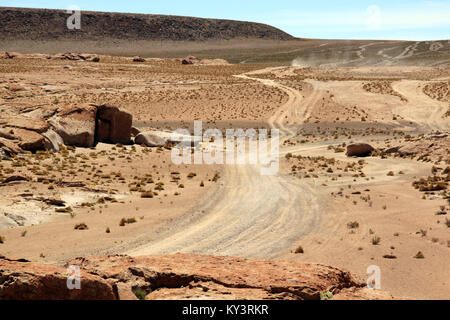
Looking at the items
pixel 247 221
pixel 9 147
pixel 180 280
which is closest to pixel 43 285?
pixel 180 280

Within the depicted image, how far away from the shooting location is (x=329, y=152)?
37.9 m

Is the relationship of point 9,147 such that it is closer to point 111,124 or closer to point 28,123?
point 28,123

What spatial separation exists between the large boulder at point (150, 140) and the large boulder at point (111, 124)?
36.0 inches

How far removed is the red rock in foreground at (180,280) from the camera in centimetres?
769

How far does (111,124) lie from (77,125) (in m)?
2.66

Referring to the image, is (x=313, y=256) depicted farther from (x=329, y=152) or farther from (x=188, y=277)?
(x=329, y=152)

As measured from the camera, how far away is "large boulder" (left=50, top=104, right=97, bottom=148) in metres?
34.3

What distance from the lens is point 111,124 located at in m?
36.8

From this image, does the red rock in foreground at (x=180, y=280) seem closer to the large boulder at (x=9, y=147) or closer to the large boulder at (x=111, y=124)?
the large boulder at (x=9, y=147)

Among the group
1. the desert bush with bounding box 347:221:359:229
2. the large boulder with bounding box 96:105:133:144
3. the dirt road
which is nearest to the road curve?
the dirt road

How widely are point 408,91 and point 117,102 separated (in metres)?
40.5

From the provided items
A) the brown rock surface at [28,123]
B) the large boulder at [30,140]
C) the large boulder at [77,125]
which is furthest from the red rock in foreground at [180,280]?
the large boulder at [77,125]
